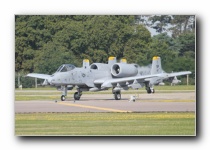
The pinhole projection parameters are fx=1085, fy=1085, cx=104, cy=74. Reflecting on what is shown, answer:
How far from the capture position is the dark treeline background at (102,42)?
22.3 m

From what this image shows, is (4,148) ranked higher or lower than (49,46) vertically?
lower

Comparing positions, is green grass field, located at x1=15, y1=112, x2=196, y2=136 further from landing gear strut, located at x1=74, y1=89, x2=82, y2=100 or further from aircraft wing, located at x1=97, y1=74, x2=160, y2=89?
aircraft wing, located at x1=97, y1=74, x2=160, y2=89

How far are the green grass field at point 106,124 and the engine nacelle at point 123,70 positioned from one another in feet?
3.01

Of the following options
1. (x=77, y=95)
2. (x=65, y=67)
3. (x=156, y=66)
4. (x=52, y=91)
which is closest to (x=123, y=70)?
(x=156, y=66)

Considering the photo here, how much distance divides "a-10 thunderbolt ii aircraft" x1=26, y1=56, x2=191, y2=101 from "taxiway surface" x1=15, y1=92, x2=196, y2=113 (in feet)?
0.45

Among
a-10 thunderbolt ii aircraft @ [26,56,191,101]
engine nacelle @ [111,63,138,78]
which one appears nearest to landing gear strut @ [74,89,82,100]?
a-10 thunderbolt ii aircraft @ [26,56,191,101]

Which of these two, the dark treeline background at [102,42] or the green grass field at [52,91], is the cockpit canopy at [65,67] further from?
the green grass field at [52,91]

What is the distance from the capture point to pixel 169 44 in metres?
22.7

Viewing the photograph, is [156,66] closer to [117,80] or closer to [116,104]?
[117,80]

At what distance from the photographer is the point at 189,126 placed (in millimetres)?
22109

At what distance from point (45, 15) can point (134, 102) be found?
106 inches

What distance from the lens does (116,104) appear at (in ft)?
74.5
